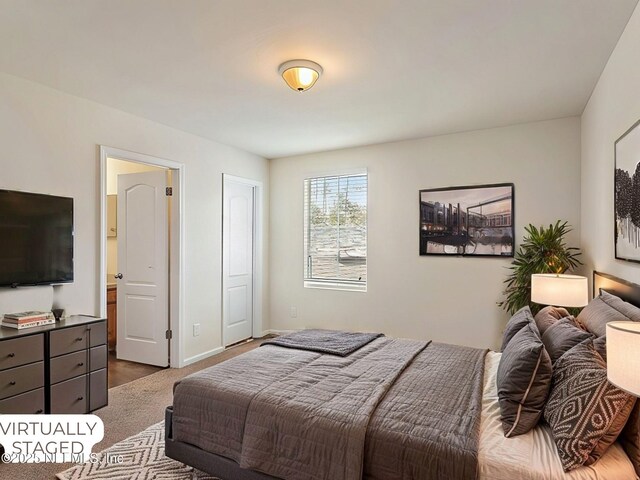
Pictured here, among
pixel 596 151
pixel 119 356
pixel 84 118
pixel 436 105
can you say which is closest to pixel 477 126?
pixel 436 105

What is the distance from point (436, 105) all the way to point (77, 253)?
134 inches

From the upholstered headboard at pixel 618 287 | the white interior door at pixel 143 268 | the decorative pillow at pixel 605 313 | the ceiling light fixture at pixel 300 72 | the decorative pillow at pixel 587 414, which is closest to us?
the decorative pillow at pixel 587 414

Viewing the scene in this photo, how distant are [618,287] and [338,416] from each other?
6.27 feet

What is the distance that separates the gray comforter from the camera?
1589mm

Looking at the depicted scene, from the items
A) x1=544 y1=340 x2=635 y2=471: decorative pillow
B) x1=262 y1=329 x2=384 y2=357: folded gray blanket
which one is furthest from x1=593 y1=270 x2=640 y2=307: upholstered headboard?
x1=262 y1=329 x2=384 y2=357: folded gray blanket

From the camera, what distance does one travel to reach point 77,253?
10.6 ft

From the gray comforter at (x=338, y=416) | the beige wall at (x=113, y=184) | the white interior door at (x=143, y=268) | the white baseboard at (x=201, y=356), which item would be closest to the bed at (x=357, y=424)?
the gray comforter at (x=338, y=416)

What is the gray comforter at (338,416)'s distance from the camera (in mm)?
1589

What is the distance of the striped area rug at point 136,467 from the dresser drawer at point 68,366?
2.24 feet

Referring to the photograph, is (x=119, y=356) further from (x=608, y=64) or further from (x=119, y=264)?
(x=608, y=64)

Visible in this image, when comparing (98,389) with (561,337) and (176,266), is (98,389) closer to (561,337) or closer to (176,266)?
(176,266)

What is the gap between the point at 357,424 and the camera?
1.68 metres

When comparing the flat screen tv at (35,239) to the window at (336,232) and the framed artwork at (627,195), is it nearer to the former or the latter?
the window at (336,232)

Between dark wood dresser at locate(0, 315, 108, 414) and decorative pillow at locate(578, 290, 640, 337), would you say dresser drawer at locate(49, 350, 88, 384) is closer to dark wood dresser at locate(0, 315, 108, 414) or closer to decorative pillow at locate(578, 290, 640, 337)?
dark wood dresser at locate(0, 315, 108, 414)
